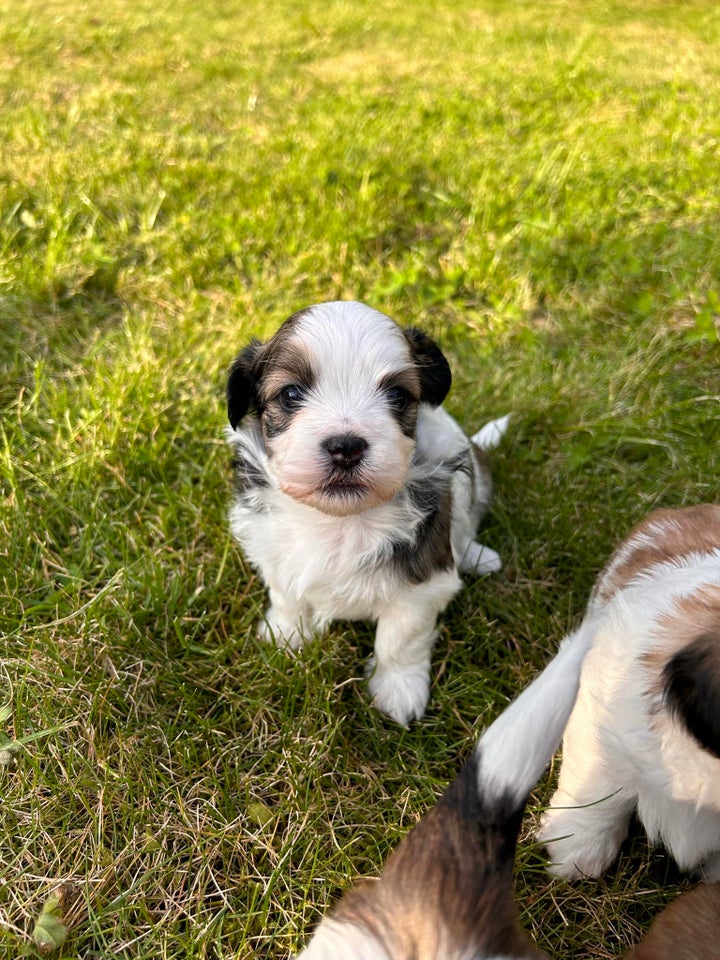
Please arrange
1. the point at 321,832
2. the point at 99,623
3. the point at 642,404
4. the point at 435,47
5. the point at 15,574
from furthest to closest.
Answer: the point at 435,47 < the point at 642,404 < the point at 15,574 < the point at 99,623 < the point at 321,832

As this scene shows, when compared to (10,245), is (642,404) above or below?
below

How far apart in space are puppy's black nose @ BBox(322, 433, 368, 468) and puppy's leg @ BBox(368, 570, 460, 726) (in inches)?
22.5

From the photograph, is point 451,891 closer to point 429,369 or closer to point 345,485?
point 345,485

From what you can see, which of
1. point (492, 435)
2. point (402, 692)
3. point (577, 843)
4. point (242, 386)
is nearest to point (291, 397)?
point (242, 386)

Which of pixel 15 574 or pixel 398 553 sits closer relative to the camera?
pixel 398 553

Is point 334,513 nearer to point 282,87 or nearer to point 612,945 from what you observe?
point 612,945

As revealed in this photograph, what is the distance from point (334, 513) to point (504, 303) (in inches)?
96.4

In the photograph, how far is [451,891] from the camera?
135 cm

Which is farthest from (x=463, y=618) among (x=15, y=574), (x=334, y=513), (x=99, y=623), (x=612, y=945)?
(x=15, y=574)

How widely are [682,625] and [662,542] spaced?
0.49 m

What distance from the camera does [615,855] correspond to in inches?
83.0

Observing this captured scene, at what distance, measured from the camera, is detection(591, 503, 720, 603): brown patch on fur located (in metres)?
2.01

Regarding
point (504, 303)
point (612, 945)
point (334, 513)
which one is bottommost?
point (612, 945)

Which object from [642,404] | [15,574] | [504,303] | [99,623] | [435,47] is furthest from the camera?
[435,47]
